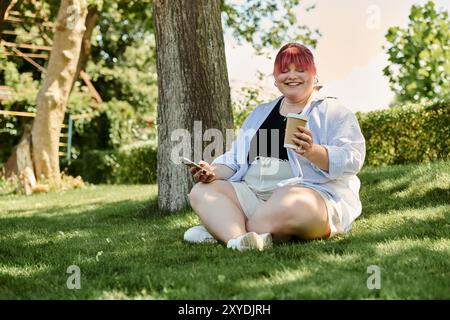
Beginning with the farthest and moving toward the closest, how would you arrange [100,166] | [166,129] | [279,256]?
[100,166], [166,129], [279,256]

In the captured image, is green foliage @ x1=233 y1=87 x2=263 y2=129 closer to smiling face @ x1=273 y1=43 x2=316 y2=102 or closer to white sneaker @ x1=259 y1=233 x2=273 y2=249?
smiling face @ x1=273 y1=43 x2=316 y2=102

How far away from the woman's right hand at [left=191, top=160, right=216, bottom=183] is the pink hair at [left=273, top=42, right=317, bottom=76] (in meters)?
0.80

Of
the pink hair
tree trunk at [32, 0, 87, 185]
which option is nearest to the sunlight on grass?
the pink hair

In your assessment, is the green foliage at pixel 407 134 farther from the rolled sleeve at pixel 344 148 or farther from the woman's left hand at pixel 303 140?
the woman's left hand at pixel 303 140

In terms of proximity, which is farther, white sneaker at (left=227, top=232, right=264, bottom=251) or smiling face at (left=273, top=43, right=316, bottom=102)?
smiling face at (left=273, top=43, right=316, bottom=102)

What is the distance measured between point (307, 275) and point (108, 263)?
4.40 feet

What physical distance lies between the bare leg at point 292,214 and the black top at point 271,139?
0.35 metres

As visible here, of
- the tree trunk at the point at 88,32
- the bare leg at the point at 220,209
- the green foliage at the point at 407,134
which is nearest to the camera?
the bare leg at the point at 220,209

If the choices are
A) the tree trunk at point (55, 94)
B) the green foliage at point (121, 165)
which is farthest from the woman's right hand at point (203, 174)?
the green foliage at point (121, 165)

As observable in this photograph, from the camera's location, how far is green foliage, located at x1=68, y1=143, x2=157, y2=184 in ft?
58.4

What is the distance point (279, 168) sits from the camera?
14.2 feet

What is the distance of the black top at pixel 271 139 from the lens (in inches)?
172
